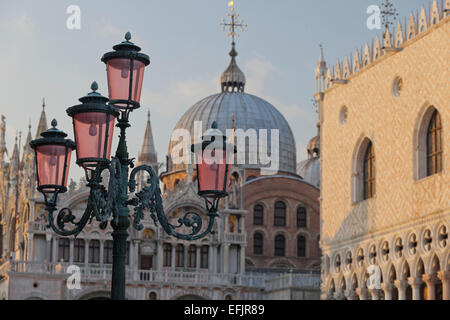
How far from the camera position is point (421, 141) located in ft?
71.8

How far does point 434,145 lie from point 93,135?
47.7 feet

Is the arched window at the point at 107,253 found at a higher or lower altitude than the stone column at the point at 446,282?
higher

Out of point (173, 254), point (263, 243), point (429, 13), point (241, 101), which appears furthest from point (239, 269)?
point (429, 13)

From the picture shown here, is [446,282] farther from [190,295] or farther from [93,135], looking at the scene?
[93,135]

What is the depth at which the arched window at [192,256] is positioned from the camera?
32.8m

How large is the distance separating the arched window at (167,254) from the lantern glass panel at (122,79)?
79.0ft

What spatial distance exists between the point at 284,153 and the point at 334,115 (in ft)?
46.7

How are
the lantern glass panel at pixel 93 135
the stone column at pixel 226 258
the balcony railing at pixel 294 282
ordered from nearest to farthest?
the lantern glass panel at pixel 93 135
the balcony railing at pixel 294 282
the stone column at pixel 226 258

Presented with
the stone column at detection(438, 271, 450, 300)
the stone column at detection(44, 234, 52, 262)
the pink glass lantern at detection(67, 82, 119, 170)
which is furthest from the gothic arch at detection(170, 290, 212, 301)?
the pink glass lantern at detection(67, 82, 119, 170)

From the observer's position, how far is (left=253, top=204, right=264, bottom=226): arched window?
37.4 m

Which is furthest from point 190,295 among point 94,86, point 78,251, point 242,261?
point 94,86

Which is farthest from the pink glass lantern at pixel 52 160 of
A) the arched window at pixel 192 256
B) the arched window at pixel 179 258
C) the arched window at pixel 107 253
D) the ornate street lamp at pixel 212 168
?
the arched window at pixel 192 256

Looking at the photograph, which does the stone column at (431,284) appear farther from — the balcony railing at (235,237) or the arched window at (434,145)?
the balcony railing at (235,237)

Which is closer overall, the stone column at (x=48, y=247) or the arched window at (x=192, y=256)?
the stone column at (x=48, y=247)
